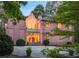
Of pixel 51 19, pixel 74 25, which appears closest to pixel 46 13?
pixel 51 19

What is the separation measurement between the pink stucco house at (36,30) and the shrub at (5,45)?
0.23 ft

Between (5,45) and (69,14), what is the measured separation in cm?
114

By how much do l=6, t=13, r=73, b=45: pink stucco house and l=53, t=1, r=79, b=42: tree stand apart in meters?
0.08

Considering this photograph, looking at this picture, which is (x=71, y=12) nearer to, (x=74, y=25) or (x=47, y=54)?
(x=74, y=25)

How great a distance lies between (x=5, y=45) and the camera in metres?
5.77

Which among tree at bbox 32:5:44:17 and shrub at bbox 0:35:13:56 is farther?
tree at bbox 32:5:44:17

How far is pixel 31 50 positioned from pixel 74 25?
31.5 inches

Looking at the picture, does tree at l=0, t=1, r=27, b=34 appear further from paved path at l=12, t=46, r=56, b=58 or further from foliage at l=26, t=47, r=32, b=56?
foliage at l=26, t=47, r=32, b=56

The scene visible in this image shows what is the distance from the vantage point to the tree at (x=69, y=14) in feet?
19.1

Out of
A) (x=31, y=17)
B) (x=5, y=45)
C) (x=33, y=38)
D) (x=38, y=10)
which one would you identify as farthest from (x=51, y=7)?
(x=5, y=45)

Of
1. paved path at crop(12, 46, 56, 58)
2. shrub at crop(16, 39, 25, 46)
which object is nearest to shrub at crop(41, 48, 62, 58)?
paved path at crop(12, 46, 56, 58)

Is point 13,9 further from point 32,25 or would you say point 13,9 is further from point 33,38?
point 33,38

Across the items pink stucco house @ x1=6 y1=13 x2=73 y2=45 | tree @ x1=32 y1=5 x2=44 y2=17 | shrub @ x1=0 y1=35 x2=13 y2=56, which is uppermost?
tree @ x1=32 y1=5 x2=44 y2=17

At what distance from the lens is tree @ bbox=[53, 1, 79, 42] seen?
19.1ft
